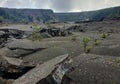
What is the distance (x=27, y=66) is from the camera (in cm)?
2122

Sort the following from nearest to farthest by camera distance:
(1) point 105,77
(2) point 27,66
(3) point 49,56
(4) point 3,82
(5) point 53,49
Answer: (1) point 105,77
(4) point 3,82
(2) point 27,66
(3) point 49,56
(5) point 53,49

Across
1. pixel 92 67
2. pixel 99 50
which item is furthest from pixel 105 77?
pixel 99 50

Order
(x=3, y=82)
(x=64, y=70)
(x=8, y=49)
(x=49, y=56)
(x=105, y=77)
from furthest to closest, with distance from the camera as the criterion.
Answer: (x=8, y=49) < (x=49, y=56) < (x=3, y=82) < (x=64, y=70) < (x=105, y=77)

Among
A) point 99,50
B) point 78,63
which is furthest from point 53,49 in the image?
point 78,63

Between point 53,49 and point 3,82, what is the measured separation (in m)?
7.83

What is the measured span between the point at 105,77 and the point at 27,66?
286 inches

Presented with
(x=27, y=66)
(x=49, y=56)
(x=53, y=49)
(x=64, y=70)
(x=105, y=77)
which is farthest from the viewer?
(x=53, y=49)

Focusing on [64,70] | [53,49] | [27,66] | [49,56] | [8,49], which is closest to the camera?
[64,70]

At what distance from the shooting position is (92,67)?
57.7 feet

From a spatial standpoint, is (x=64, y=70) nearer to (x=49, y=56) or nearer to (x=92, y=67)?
(x=92, y=67)

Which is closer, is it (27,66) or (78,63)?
(78,63)

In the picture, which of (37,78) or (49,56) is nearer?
(37,78)

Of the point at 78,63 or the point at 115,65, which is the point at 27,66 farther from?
the point at 115,65

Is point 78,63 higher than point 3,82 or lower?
higher
